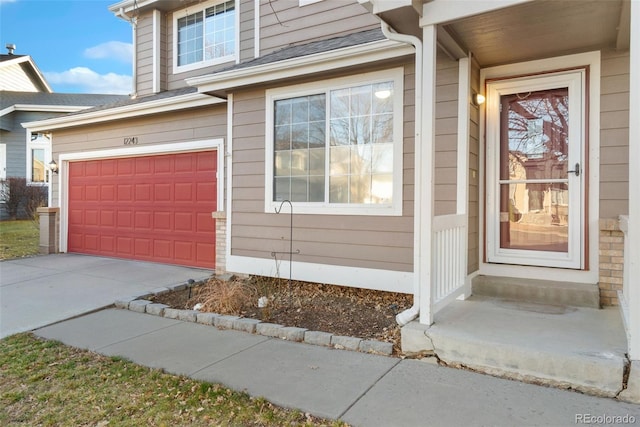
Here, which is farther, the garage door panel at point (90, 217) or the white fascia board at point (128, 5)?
the garage door panel at point (90, 217)

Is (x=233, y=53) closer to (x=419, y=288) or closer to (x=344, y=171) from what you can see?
(x=344, y=171)

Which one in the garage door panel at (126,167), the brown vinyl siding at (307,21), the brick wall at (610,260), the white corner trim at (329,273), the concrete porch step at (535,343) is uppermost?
the brown vinyl siding at (307,21)

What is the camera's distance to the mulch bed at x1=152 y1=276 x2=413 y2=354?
3995mm

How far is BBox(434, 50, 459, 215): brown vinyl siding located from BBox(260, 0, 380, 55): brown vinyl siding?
1747 mm

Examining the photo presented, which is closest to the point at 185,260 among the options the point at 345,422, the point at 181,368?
the point at 181,368

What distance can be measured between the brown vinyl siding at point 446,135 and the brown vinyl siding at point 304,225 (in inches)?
14.1

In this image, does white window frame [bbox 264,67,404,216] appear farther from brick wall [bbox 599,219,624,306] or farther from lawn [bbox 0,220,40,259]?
lawn [bbox 0,220,40,259]

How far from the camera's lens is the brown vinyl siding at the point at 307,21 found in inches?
227

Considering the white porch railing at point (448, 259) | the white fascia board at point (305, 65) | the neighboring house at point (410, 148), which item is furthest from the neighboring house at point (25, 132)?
the white porch railing at point (448, 259)

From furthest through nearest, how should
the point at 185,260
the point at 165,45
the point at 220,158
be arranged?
1. the point at 165,45
2. the point at 185,260
3. the point at 220,158

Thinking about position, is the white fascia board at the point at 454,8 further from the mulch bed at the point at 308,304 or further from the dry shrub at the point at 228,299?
the dry shrub at the point at 228,299

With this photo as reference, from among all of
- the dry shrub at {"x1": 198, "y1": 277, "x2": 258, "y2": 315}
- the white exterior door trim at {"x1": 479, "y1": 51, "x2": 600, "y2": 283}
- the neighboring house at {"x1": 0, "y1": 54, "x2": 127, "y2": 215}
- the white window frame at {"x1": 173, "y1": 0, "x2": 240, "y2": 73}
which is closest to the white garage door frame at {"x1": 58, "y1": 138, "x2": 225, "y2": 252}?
the white window frame at {"x1": 173, "y1": 0, "x2": 240, "y2": 73}

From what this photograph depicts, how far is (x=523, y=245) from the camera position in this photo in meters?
4.30

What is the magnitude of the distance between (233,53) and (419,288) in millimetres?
5888
